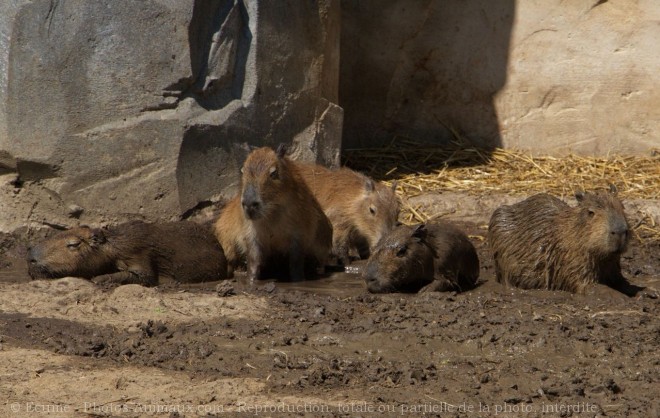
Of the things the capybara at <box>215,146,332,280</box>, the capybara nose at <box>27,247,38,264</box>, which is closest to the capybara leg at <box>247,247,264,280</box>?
the capybara at <box>215,146,332,280</box>

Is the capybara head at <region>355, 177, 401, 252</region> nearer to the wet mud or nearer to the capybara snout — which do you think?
the capybara snout

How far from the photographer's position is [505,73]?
11.6 meters

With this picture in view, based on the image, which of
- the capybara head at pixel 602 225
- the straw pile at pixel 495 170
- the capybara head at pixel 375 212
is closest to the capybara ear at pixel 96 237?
the capybara head at pixel 375 212

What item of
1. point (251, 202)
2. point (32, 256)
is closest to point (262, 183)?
point (251, 202)

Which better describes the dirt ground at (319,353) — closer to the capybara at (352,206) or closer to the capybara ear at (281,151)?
the capybara ear at (281,151)

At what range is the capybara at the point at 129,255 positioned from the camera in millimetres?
8016

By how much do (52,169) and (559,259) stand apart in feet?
13.4

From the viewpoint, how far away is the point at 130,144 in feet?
30.0

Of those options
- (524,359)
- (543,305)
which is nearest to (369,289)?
(543,305)

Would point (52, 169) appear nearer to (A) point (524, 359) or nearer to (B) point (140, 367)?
(B) point (140, 367)

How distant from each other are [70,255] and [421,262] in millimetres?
2493

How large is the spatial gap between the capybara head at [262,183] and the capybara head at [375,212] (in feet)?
3.68

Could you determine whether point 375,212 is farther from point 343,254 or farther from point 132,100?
point 132,100

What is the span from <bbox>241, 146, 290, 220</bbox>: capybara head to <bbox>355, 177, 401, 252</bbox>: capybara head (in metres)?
1.12
